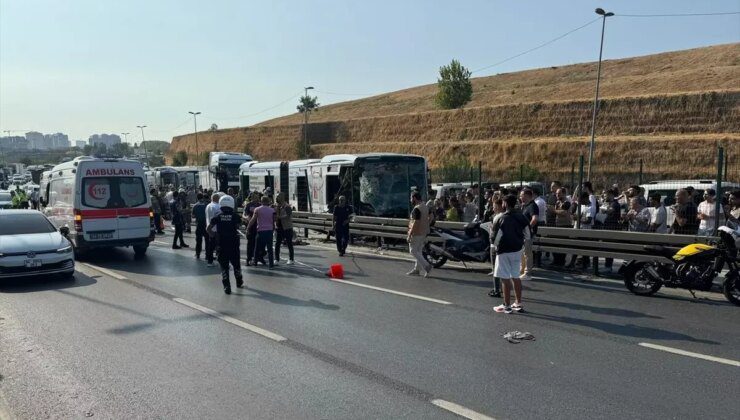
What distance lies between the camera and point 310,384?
6188 millimetres

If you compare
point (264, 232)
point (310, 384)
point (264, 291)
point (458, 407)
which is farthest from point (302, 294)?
point (458, 407)

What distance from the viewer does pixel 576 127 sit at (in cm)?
5481

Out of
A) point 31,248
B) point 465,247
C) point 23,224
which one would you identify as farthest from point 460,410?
point 23,224

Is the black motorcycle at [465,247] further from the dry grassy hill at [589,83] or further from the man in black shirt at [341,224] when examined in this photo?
the dry grassy hill at [589,83]

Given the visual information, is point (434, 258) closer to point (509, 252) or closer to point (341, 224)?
point (341, 224)

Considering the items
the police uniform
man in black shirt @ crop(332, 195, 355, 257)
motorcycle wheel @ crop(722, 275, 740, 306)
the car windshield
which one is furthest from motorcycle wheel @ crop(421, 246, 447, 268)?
the car windshield

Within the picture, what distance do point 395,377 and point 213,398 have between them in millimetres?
1739

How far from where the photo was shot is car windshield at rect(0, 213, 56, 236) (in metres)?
13.1

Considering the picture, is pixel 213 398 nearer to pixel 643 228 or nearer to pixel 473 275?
pixel 473 275

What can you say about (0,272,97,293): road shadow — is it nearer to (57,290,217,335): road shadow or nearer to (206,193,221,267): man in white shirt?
(57,290,217,335): road shadow

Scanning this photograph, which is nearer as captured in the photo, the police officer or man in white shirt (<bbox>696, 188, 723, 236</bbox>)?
the police officer

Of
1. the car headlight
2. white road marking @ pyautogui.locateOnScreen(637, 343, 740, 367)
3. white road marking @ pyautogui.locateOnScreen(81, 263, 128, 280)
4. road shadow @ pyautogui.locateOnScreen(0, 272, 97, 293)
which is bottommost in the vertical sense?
white road marking @ pyautogui.locateOnScreen(81, 263, 128, 280)

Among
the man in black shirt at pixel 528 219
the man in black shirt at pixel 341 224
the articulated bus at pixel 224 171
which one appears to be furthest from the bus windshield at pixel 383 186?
the articulated bus at pixel 224 171

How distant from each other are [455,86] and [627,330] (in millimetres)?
71849
